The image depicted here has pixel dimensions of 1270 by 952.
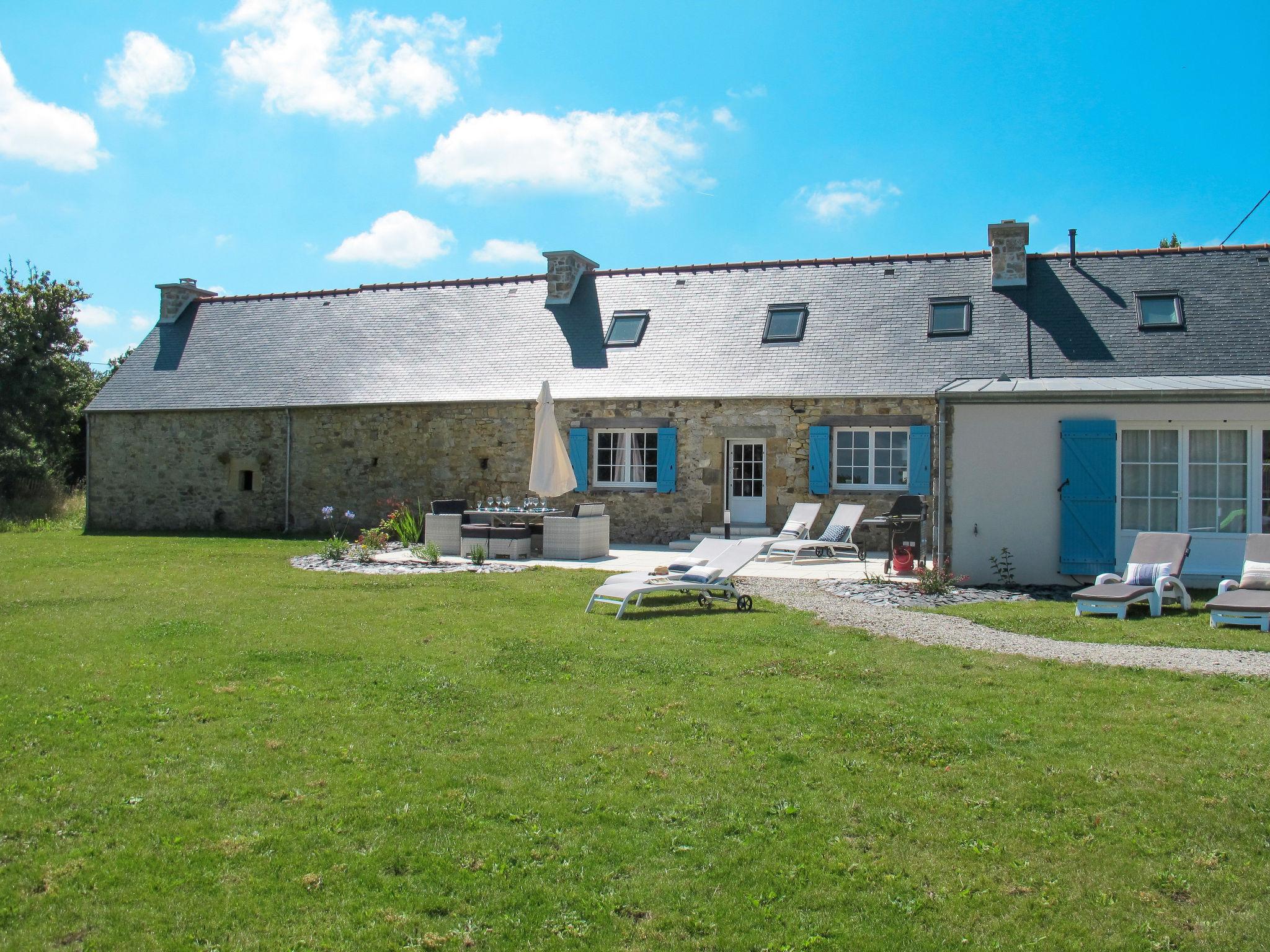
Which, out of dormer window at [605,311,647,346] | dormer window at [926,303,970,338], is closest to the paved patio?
dormer window at [926,303,970,338]

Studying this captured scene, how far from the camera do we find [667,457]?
16.3 metres

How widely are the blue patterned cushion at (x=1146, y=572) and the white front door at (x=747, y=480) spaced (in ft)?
23.7

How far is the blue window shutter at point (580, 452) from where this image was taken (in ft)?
55.2

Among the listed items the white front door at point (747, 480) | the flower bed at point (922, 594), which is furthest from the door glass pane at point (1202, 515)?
the white front door at point (747, 480)

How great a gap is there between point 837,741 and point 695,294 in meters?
14.9

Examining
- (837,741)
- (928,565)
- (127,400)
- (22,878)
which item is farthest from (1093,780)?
(127,400)

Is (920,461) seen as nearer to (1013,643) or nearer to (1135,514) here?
(1135,514)

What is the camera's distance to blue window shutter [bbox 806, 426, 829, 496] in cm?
1548

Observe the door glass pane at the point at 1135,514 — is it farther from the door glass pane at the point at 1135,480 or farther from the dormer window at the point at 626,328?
the dormer window at the point at 626,328

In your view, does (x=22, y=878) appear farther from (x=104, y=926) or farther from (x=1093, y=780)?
(x=1093, y=780)

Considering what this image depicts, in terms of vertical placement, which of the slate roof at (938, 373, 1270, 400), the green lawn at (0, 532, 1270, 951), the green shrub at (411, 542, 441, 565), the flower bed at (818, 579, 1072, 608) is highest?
the slate roof at (938, 373, 1270, 400)

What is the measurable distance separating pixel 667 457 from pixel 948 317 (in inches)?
218

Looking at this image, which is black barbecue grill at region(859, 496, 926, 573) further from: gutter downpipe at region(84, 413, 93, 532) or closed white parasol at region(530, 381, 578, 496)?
gutter downpipe at region(84, 413, 93, 532)

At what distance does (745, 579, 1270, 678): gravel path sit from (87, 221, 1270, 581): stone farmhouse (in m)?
2.47
